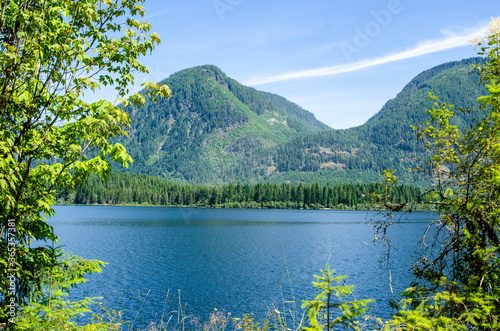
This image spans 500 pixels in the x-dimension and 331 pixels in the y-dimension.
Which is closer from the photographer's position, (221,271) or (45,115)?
(45,115)

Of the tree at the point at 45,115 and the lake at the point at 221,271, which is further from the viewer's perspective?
the lake at the point at 221,271

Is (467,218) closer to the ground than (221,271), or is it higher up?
higher up

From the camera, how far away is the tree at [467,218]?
18.2ft

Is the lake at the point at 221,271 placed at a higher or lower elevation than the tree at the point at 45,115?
lower

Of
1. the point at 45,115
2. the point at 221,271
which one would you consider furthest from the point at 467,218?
the point at 221,271

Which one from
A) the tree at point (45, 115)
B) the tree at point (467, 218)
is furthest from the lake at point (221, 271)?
the tree at point (45, 115)

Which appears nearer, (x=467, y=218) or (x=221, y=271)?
(x=467, y=218)

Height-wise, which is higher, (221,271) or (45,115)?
(45,115)

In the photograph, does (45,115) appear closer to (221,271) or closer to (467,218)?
(467,218)

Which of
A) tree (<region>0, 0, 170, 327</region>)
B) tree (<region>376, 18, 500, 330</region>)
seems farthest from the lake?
tree (<region>0, 0, 170, 327</region>)

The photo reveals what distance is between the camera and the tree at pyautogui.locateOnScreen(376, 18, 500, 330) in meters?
5.55

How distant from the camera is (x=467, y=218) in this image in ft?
24.4

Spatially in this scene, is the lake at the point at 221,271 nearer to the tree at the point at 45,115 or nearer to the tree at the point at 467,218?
the tree at the point at 467,218

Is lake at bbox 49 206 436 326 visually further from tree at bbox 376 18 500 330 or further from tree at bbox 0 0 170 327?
tree at bbox 0 0 170 327
